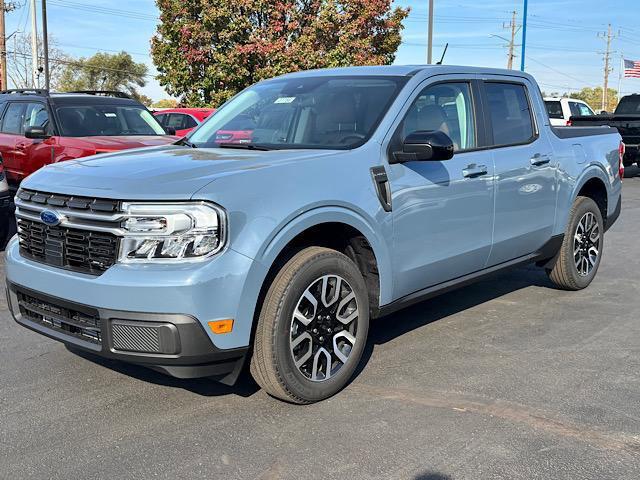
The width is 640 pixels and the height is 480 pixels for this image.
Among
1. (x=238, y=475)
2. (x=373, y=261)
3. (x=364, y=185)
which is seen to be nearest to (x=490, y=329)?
(x=373, y=261)

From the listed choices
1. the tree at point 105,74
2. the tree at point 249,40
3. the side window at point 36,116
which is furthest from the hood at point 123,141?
the tree at point 105,74

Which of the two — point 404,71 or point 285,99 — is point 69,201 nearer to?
point 285,99

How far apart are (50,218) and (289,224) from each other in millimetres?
1245

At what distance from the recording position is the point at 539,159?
17.3 ft

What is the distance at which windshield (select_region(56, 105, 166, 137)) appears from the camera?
30.1 ft

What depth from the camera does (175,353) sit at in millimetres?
3127

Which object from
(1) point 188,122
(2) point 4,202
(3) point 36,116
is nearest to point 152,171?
(2) point 4,202

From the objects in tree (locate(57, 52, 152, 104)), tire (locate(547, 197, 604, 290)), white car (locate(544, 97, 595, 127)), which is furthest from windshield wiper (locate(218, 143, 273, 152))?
A: tree (locate(57, 52, 152, 104))

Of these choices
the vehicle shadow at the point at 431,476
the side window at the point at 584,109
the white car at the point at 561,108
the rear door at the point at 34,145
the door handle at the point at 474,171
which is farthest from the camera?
the side window at the point at 584,109

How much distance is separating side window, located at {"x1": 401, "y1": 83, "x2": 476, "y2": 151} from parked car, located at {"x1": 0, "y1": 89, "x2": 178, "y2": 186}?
4890 mm

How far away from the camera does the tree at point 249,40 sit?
21703 millimetres

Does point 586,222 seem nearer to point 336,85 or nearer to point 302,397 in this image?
point 336,85

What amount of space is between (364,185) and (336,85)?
1116mm

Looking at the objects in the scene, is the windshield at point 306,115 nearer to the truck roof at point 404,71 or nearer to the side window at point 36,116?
the truck roof at point 404,71
